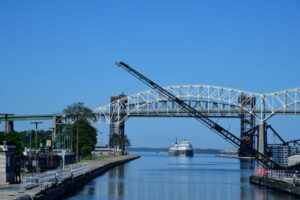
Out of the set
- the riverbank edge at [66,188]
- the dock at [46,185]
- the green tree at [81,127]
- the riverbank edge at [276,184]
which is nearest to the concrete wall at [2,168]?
the dock at [46,185]

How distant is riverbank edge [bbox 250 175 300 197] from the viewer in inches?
2412

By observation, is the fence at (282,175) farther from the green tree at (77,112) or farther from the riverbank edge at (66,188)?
the green tree at (77,112)

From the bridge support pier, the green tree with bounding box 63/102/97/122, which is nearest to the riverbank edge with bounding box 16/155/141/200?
the green tree with bounding box 63/102/97/122

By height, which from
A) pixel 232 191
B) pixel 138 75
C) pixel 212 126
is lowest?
pixel 232 191

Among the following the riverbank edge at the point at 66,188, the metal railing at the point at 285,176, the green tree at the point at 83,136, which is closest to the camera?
the riverbank edge at the point at 66,188

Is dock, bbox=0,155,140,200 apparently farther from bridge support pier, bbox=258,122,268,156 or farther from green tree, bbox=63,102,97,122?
bridge support pier, bbox=258,122,268,156

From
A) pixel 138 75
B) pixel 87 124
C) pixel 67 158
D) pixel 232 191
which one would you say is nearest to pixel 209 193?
pixel 232 191

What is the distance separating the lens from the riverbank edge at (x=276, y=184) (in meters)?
61.3

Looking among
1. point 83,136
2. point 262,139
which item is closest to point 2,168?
point 83,136

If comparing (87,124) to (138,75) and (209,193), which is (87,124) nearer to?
(138,75)

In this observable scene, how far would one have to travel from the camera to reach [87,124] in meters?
138

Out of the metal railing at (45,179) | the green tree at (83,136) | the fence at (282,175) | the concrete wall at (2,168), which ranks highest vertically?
the green tree at (83,136)

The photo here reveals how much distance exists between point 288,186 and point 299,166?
16.7 metres

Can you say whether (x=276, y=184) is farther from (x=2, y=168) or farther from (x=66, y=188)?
(x=2, y=168)
